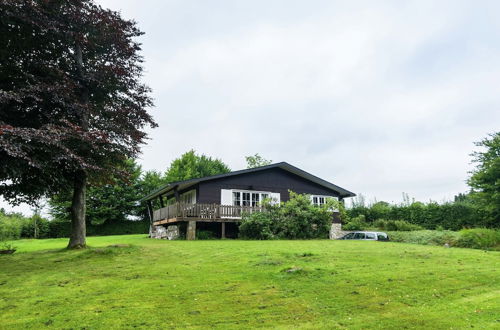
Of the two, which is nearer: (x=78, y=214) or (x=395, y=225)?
(x=78, y=214)

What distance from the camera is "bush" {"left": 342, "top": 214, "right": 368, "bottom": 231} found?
28703mm

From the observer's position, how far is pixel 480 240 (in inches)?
615

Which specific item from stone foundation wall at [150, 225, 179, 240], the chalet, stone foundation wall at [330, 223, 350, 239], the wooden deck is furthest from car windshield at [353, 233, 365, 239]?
stone foundation wall at [150, 225, 179, 240]

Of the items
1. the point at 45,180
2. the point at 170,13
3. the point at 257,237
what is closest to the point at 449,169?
the point at 257,237

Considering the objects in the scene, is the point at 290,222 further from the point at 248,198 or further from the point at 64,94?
the point at 64,94

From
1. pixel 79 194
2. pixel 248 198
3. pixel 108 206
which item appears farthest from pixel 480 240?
pixel 108 206

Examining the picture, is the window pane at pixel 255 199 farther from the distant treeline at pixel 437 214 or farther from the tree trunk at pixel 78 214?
the tree trunk at pixel 78 214

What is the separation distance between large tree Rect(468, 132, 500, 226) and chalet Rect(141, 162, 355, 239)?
32.7 ft

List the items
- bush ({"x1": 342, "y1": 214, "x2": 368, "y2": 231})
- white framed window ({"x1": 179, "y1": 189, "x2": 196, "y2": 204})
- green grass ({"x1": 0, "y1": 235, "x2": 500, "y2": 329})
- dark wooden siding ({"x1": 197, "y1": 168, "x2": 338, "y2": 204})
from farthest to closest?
bush ({"x1": 342, "y1": 214, "x2": 368, "y2": 231}) < white framed window ({"x1": 179, "y1": 189, "x2": 196, "y2": 204}) < dark wooden siding ({"x1": 197, "y1": 168, "x2": 338, "y2": 204}) < green grass ({"x1": 0, "y1": 235, "x2": 500, "y2": 329})

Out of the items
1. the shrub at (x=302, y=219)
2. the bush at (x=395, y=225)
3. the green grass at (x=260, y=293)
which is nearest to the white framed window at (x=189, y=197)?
the shrub at (x=302, y=219)

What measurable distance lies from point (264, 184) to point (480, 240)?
1407 centimetres

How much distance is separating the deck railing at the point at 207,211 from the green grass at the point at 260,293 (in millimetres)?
10805

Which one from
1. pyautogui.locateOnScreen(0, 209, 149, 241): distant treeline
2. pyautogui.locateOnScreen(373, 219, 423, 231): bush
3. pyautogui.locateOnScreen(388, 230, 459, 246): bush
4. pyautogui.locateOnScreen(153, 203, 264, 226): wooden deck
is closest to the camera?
pyautogui.locateOnScreen(388, 230, 459, 246): bush

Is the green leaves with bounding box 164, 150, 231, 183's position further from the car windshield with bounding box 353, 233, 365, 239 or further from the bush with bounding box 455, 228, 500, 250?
the bush with bounding box 455, 228, 500, 250
